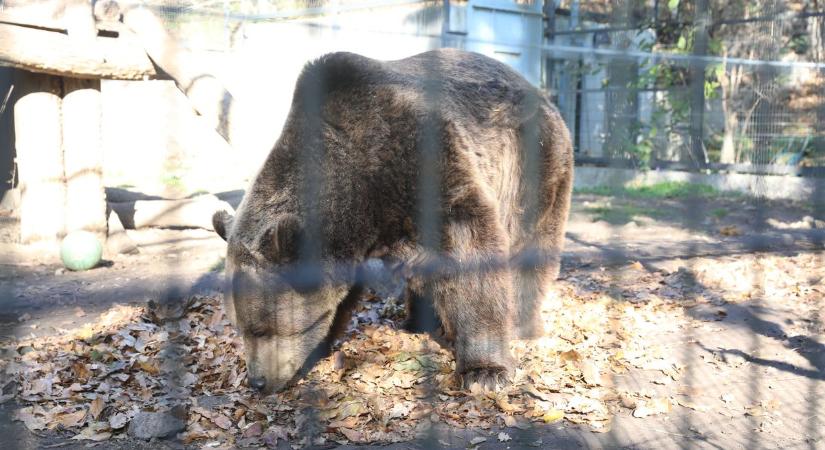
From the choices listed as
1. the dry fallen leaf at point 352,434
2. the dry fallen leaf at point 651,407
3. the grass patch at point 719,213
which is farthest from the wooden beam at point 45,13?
the grass patch at point 719,213

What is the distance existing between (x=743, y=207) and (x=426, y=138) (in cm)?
754

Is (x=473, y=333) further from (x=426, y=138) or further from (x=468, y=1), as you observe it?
(x=468, y=1)

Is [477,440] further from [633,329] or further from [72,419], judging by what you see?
[633,329]

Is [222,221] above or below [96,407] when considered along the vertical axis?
above

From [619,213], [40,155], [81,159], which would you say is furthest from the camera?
[619,213]

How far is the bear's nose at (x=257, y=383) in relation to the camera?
3.46m

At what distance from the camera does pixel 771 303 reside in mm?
5070

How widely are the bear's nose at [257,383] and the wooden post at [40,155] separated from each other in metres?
4.10

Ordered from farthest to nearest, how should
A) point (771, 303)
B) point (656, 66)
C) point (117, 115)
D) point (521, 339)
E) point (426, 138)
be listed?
point (117, 115)
point (656, 66)
point (771, 303)
point (521, 339)
point (426, 138)

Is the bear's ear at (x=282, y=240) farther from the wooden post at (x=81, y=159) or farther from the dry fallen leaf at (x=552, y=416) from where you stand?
the wooden post at (x=81, y=159)

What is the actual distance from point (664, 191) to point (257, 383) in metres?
8.80

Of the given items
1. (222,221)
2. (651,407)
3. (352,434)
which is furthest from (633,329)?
(222,221)

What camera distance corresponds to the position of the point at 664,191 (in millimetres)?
11070

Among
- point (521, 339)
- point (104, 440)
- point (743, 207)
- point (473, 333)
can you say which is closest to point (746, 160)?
point (743, 207)
